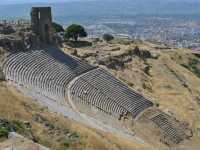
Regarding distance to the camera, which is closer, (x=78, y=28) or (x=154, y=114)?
(x=154, y=114)

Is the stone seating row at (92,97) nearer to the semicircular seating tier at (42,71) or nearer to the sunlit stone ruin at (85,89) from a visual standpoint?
the sunlit stone ruin at (85,89)

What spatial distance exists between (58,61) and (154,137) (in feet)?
42.1

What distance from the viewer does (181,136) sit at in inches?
1833

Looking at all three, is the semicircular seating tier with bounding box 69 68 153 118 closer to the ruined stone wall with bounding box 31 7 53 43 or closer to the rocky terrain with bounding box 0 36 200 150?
the rocky terrain with bounding box 0 36 200 150

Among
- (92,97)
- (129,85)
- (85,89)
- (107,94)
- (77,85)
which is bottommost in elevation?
(129,85)

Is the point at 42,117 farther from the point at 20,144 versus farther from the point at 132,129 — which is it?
the point at 132,129

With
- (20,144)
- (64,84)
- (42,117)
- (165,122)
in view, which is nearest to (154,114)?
(165,122)

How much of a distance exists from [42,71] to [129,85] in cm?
1150

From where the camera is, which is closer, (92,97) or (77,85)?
(92,97)

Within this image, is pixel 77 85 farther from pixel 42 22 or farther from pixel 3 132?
pixel 3 132

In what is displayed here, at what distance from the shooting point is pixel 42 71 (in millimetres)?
45594

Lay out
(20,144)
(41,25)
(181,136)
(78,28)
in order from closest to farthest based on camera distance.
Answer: (20,144) → (181,136) → (41,25) → (78,28)

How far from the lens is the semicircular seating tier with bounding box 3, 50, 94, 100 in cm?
4188

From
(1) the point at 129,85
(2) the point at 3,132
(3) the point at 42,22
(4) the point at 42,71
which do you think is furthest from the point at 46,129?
(3) the point at 42,22
